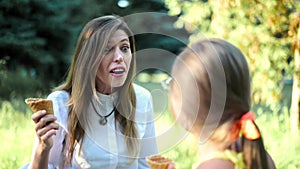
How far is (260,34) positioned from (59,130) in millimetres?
2889

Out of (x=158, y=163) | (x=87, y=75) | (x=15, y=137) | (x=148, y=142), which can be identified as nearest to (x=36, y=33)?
(x=15, y=137)

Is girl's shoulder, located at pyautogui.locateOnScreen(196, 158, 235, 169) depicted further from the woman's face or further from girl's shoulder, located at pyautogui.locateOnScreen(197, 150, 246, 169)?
the woman's face

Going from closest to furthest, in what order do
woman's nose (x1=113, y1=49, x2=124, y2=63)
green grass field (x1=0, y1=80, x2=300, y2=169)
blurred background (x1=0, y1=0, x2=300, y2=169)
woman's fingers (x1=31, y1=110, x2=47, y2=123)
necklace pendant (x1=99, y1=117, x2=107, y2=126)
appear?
1. woman's fingers (x1=31, y1=110, x2=47, y2=123)
2. woman's nose (x1=113, y1=49, x2=124, y2=63)
3. necklace pendant (x1=99, y1=117, x2=107, y2=126)
4. green grass field (x1=0, y1=80, x2=300, y2=169)
5. blurred background (x1=0, y1=0, x2=300, y2=169)

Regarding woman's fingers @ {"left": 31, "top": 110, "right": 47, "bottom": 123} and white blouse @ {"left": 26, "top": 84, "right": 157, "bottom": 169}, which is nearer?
woman's fingers @ {"left": 31, "top": 110, "right": 47, "bottom": 123}

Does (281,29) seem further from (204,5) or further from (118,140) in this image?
(118,140)

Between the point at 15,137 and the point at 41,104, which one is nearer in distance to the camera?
the point at 41,104

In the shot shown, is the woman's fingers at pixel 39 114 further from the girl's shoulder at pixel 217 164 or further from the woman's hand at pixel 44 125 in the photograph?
the girl's shoulder at pixel 217 164

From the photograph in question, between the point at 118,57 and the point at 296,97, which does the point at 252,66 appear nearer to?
the point at 296,97

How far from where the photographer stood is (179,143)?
4594mm

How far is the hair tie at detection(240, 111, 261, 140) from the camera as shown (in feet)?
5.72

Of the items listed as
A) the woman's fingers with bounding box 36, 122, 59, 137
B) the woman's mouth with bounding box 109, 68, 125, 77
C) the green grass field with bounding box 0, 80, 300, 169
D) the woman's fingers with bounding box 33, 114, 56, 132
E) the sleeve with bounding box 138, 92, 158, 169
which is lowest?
the green grass field with bounding box 0, 80, 300, 169

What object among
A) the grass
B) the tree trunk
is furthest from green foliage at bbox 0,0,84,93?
the tree trunk

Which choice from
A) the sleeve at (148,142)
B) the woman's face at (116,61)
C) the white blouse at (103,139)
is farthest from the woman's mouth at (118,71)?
the sleeve at (148,142)

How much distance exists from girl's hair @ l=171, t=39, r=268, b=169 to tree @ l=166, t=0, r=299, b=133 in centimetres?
329
